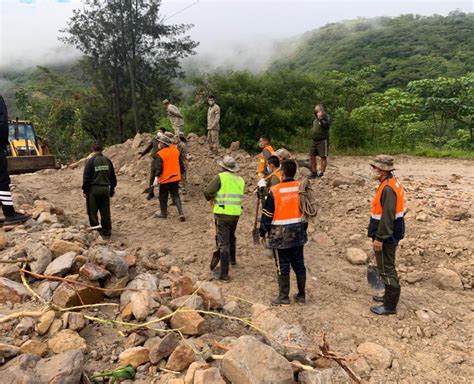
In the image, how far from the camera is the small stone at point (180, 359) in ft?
9.57

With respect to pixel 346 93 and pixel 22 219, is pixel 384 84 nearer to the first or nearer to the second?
pixel 346 93

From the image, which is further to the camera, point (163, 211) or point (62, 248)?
point (163, 211)

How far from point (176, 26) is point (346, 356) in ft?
64.1

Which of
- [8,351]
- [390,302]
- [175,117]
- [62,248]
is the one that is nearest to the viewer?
[8,351]

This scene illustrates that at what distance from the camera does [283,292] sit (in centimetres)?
454

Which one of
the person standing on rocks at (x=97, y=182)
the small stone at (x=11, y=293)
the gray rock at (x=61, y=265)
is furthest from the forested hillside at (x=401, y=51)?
the small stone at (x=11, y=293)

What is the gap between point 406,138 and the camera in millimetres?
16422

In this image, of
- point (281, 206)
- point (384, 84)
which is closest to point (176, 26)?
point (281, 206)

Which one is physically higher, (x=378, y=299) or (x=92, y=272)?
(x=92, y=272)

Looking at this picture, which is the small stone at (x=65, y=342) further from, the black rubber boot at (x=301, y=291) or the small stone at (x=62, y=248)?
the black rubber boot at (x=301, y=291)

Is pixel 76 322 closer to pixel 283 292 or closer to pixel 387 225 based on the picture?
pixel 283 292

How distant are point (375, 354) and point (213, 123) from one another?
333 inches

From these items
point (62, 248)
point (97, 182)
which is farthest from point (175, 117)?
point (62, 248)

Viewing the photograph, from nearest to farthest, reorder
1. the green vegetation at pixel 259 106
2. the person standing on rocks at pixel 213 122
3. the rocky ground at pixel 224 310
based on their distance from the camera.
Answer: the rocky ground at pixel 224 310
the person standing on rocks at pixel 213 122
the green vegetation at pixel 259 106
